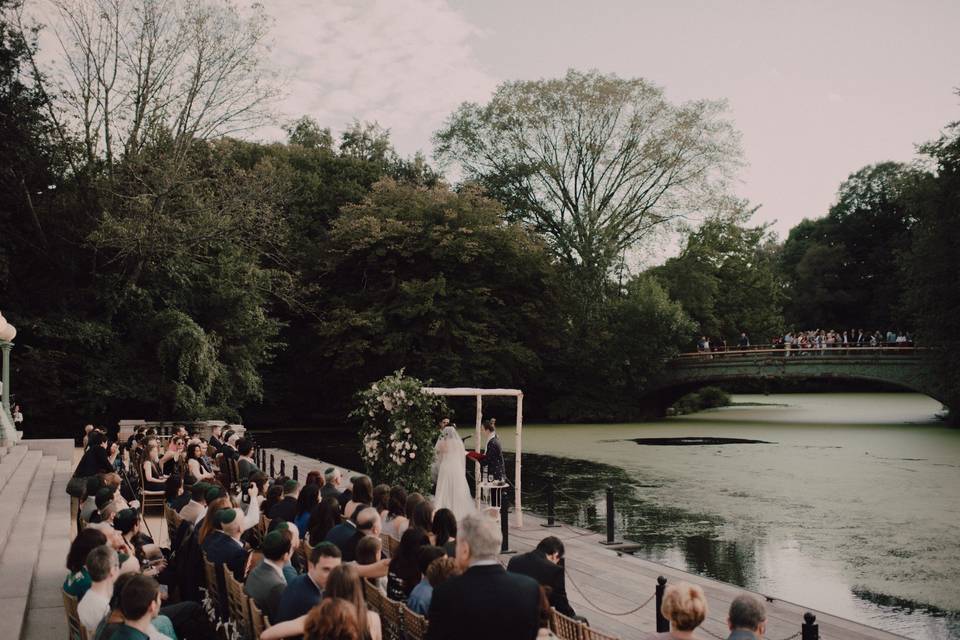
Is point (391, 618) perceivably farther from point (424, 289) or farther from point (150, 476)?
point (424, 289)

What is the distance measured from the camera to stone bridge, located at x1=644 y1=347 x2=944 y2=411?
144ft

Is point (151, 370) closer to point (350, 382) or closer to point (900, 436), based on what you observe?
point (350, 382)

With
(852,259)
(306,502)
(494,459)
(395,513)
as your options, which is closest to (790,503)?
(494,459)

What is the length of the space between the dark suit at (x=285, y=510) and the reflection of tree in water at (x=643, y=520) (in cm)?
703

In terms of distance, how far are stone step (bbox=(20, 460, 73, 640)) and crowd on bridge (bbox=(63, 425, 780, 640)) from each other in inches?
26.9

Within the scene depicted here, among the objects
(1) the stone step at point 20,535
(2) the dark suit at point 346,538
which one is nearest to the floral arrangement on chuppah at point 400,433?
(1) the stone step at point 20,535

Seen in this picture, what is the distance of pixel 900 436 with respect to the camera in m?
35.5

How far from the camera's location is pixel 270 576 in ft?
18.7

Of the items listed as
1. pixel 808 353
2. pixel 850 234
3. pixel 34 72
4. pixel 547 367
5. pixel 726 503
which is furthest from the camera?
pixel 850 234

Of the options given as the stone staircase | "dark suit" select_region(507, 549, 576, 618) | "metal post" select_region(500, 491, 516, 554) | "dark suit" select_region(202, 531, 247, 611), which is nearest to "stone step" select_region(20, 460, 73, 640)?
the stone staircase

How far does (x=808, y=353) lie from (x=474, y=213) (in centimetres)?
2175

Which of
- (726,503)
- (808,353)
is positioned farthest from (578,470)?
(808,353)

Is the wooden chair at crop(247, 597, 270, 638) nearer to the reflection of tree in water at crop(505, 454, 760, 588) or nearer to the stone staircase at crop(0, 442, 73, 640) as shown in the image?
the stone staircase at crop(0, 442, 73, 640)

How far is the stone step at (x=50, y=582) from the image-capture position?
716cm
